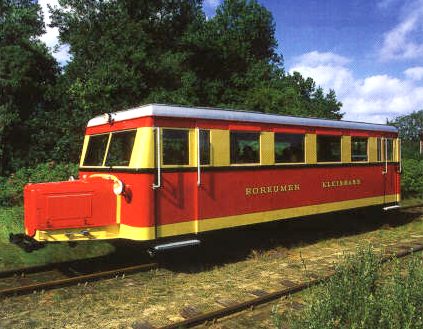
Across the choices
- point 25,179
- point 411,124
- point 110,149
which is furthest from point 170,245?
point 411,124

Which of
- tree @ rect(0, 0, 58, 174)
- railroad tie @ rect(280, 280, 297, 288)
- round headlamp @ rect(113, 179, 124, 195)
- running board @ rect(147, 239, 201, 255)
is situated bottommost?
railroad tie @ rect(280, 280, 297, 288)

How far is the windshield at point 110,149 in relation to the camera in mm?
8328

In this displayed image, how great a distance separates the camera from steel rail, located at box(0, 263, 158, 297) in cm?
713

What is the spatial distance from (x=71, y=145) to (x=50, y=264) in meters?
14.5

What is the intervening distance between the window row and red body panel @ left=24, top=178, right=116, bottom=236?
0.80 metres

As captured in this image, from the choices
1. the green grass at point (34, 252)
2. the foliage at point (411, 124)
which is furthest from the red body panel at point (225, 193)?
the foliage at point (411, 124)

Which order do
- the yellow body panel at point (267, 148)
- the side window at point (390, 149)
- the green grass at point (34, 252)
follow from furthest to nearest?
1. the side window at point (390, 149)
2. the yellow body panel at point (267, 148)
3. the green grass at point (34, 252)

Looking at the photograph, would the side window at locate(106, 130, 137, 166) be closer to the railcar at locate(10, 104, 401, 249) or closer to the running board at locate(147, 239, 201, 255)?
the railcar at locate(10, 104, 401, 249)

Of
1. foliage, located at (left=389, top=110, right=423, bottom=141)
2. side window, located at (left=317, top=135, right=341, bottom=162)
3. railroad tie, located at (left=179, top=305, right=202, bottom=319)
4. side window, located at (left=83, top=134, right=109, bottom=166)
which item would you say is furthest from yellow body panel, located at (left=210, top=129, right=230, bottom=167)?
foliage, located at (left=389, top=110, right=423, bottom=141)

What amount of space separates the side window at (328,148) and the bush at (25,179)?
28.0ft

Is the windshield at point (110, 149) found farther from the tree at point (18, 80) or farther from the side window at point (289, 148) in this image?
the tree at point (18, 80)

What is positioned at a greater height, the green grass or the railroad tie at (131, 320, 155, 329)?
the green grass

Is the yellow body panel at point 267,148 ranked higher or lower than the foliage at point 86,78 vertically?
lower

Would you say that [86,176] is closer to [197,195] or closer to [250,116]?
[197,195]
